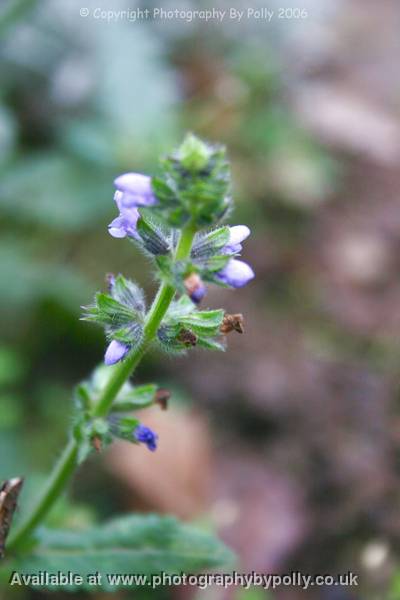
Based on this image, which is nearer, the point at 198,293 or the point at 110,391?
the point at 198,293

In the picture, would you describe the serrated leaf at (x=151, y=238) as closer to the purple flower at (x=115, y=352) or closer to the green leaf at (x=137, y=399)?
the purple flower at (x=115, y=352)

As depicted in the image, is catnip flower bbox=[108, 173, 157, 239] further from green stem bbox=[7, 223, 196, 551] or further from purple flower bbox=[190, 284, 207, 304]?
purple flower bbox=[190, 284, 207, 304]

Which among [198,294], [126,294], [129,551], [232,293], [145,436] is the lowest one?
[129,551]

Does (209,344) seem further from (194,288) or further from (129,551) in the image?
(129,551)

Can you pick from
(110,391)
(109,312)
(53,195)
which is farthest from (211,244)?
(53,195)

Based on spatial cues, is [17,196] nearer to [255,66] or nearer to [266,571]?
[255,66]

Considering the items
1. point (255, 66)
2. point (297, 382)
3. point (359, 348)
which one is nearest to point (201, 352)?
point (297, 382)
